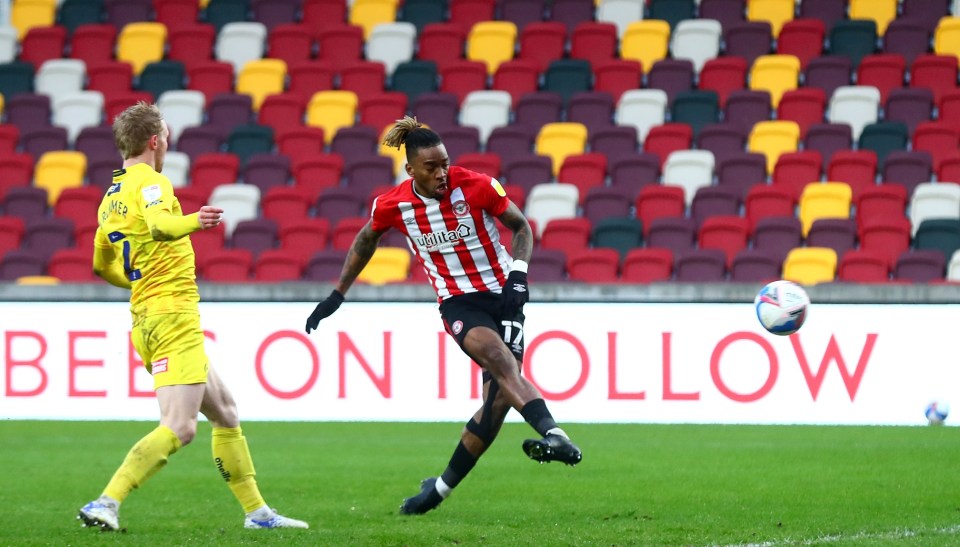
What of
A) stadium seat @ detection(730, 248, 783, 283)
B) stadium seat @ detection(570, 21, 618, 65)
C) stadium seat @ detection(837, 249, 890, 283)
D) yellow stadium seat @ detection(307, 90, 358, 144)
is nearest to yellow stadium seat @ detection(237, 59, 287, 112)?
yellow stadium seat @ detection(307, 90, 358, 144)

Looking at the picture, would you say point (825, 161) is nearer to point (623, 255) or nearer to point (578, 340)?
point (623, 255)

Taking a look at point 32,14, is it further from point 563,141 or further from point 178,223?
point 178,223

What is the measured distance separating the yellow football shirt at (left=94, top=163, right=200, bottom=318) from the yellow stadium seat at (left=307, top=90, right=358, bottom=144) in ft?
42.0

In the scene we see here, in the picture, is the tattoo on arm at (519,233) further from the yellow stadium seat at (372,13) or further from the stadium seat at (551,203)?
the yellow stadium seat at (372,13)

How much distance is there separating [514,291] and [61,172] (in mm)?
13334

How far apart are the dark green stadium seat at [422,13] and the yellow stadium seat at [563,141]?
381cm

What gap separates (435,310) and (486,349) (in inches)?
261

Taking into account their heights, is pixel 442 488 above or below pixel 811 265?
below

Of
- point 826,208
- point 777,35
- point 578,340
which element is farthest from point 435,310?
point 777,35

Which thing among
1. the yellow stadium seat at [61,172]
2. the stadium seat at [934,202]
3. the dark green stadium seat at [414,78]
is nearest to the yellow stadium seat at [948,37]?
the stadium seat at [934,202]

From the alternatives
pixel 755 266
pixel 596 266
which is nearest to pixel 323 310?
pixel 596 266

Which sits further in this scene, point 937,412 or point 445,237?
point 937,412

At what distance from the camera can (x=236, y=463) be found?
255 inches

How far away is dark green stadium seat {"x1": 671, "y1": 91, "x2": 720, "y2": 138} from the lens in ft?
59.0
